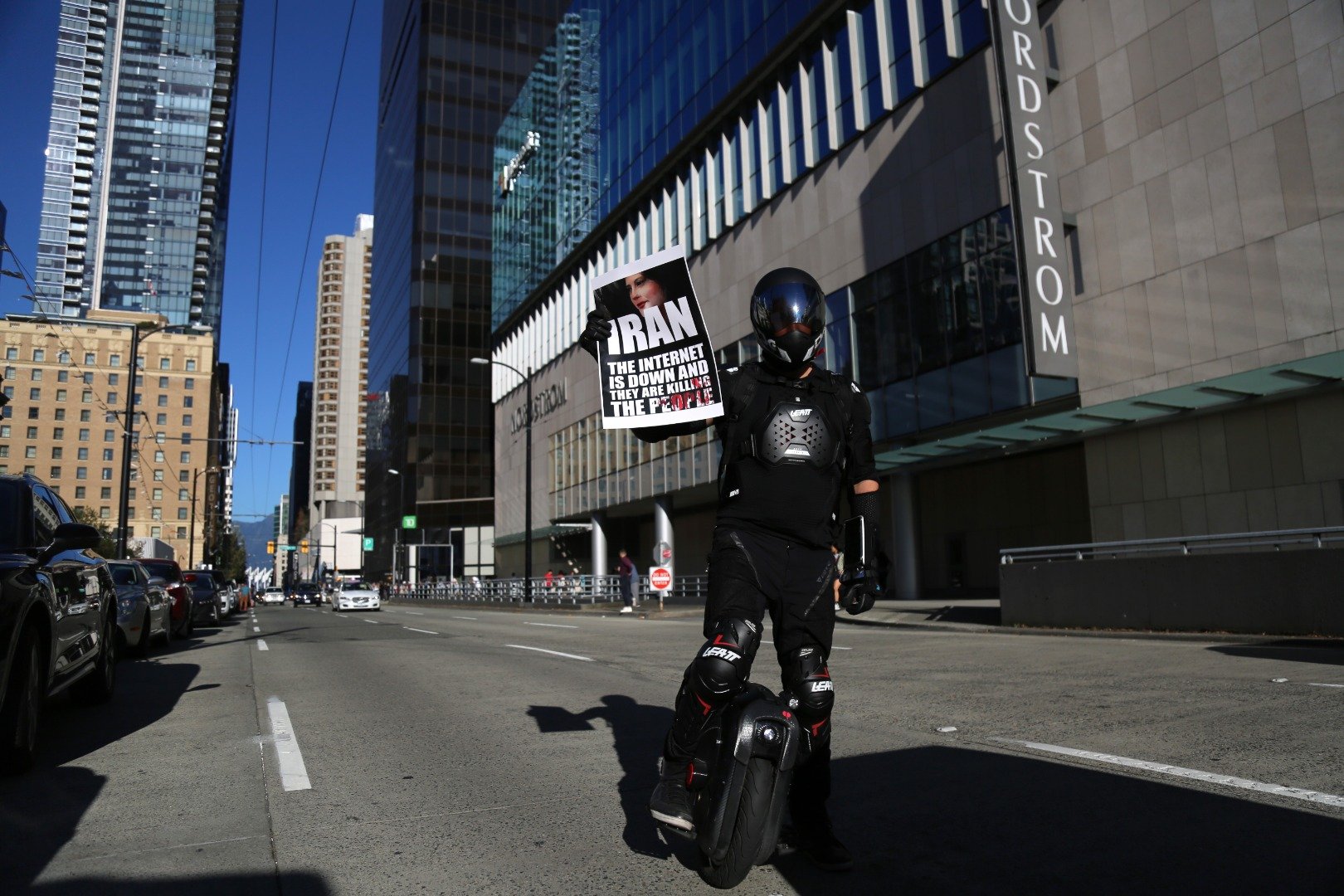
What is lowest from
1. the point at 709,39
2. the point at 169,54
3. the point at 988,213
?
the point at 988,213

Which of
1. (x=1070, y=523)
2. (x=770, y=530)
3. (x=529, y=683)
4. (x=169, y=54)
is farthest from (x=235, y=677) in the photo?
(x=169, y=54)

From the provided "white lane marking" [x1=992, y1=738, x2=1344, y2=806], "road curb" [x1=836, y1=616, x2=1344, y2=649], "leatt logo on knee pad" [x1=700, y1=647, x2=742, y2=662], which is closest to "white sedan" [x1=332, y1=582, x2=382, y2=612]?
"road curb" [x1=836, y1=616, x2=1344, y2=649]

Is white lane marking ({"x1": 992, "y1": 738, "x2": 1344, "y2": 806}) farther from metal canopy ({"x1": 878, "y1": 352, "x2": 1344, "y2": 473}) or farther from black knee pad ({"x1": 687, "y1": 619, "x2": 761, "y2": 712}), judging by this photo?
metal canopy ({"x1": 878, "y1": 352, "x2": 1344, "y2": 473})

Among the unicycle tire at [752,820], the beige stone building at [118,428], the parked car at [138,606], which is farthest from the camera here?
the beige stone building at [118,428]

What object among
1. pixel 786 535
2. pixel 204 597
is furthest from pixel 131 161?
pixel 786 535

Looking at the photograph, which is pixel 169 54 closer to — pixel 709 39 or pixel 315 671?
pixel 709 39

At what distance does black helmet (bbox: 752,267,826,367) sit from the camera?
337 centimetres

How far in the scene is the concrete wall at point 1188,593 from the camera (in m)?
12.0

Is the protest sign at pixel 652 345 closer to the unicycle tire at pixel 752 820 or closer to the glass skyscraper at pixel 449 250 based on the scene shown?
the unicycle tire at pixel 752 820

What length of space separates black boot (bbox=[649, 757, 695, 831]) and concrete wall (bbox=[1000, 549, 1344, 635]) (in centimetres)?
1194

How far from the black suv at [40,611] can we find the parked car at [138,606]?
453cm

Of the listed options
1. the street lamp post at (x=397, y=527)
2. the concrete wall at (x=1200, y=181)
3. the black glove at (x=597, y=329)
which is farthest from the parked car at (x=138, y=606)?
the street lamp post at (x=397, y=527)

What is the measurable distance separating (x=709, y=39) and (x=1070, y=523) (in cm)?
2424

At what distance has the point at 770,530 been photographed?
323 cm
